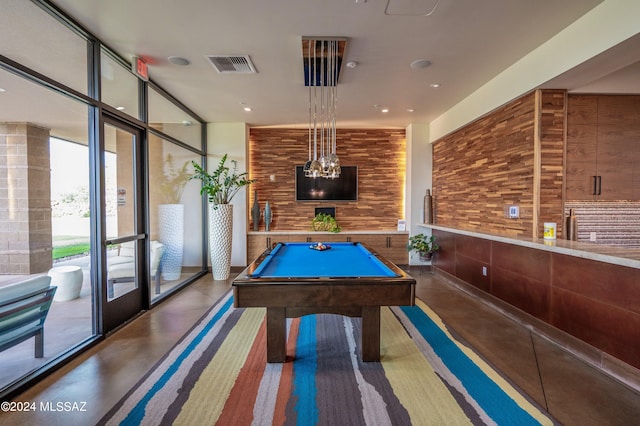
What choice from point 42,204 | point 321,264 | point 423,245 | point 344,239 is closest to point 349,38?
point 321,264

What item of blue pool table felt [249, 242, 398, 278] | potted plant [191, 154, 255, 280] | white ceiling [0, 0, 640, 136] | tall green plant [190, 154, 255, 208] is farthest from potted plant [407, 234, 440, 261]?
potted plant [191, 154, 255, 280]

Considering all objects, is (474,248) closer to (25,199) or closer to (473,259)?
(473,259)

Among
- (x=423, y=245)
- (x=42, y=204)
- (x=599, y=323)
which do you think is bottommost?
(x=599, y=323)

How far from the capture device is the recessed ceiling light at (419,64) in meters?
3.33

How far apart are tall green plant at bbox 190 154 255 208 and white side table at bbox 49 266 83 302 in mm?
2328

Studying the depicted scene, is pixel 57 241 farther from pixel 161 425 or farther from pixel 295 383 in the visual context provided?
pixel 295 383

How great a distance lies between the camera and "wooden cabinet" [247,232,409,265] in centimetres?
593

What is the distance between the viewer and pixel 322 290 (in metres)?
2.13

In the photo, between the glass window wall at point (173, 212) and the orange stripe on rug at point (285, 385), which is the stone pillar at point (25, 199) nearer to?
the glass window wall at point (173, 212)

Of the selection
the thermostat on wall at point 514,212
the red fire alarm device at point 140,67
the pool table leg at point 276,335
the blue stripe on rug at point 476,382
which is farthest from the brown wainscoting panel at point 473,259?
the red fire alarm device at point 140,67

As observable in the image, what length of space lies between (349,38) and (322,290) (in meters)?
2.45

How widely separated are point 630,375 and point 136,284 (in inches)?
198

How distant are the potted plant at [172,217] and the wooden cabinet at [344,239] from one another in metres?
1.35

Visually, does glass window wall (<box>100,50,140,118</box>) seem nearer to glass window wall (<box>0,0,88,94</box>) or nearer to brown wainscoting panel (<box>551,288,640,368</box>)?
glass window wall (<box>0,0,88,94</box>)
